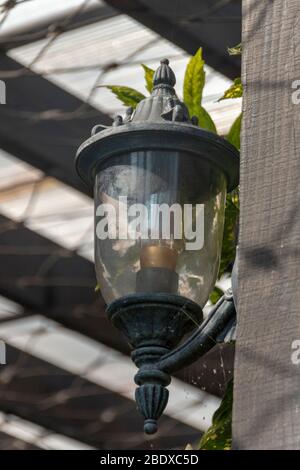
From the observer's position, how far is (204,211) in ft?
7.18

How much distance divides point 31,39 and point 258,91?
3.90 meters

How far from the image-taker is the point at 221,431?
224cm

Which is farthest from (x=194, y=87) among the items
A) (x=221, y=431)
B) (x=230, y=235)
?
(x=221, y=431)

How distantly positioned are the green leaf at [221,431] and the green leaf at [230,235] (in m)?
0.35

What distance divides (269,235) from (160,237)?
40 cm

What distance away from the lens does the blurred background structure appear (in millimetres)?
5348

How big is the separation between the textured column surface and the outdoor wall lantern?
314mm

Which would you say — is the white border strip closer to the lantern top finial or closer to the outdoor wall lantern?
the lantern top finial

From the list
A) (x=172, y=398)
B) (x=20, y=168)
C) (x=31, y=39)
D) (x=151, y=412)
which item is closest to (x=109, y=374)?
(x=172, y=398)

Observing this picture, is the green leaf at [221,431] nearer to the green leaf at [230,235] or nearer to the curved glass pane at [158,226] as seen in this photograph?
the curved glass pane at [158,226]

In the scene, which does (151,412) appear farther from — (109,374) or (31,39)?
(109,374)

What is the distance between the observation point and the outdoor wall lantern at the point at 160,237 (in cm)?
213

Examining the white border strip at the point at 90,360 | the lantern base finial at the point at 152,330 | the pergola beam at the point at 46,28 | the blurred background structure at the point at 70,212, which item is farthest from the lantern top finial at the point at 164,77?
the white border strip at the point at 90,360

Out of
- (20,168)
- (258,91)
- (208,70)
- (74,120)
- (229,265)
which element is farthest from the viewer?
(20,168)
